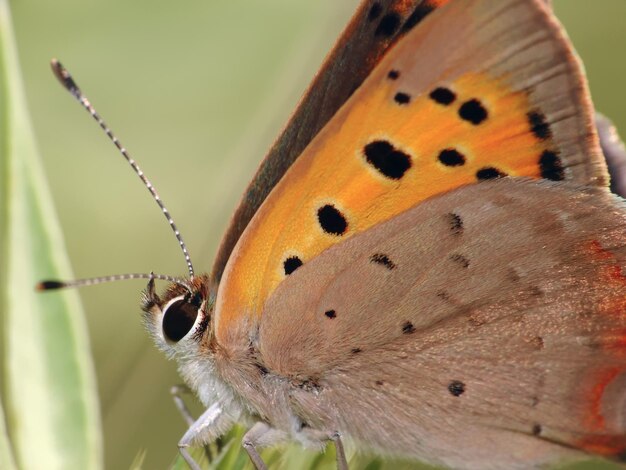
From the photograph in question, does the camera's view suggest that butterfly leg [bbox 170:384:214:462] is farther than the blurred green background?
No

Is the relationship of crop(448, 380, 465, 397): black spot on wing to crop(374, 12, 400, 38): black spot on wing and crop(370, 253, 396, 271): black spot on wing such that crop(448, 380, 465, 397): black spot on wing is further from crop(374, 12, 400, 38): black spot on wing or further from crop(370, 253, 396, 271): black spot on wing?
crop(374, 12, 400, 38): black spot on wing

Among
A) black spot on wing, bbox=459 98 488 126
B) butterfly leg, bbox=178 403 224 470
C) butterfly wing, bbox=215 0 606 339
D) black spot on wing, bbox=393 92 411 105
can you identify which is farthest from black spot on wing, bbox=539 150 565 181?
butterfly leg, bbox=178 403 224 470

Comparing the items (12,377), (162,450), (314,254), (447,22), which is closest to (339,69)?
(447,22)

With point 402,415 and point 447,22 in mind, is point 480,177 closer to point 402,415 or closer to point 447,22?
point 447,22

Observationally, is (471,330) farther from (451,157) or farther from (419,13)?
(419,13)

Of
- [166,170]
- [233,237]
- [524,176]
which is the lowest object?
[524,176]

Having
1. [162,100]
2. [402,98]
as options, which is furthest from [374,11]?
[162,100]

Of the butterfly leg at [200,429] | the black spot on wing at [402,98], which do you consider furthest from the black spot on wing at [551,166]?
the butterfly leg at [200,429]
